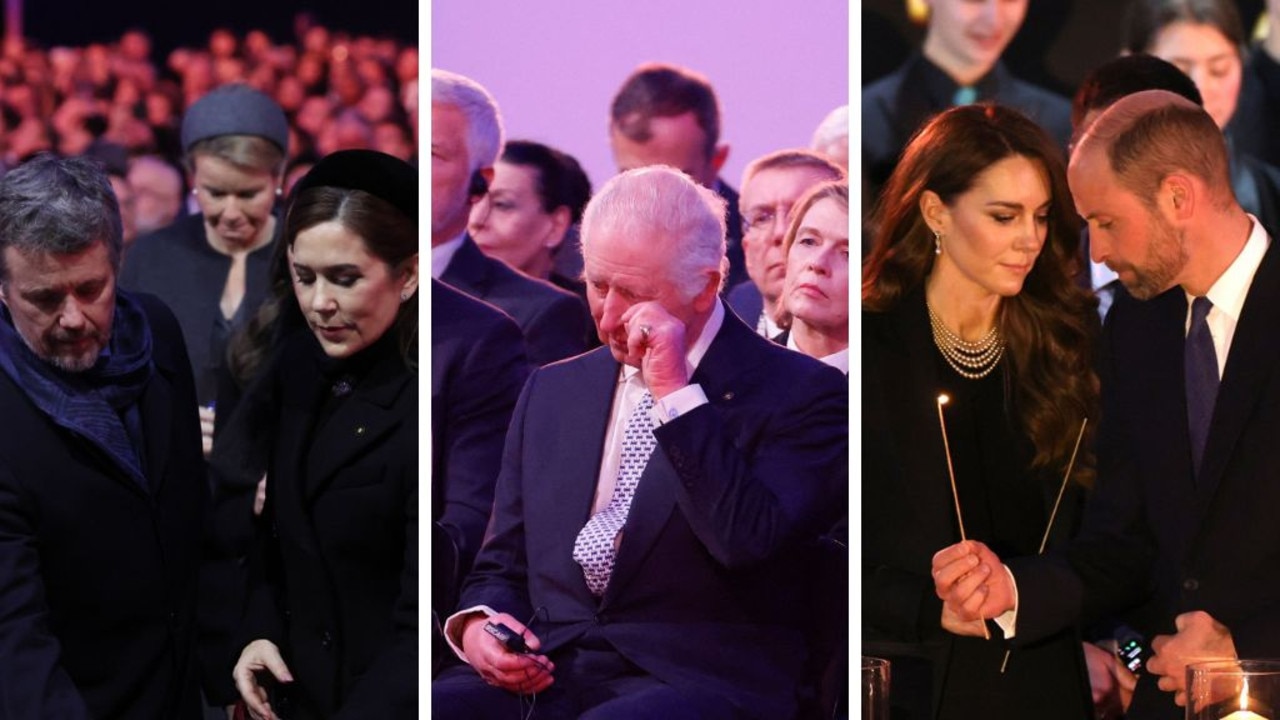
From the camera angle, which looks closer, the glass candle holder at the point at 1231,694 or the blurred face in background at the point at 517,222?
the glass candle holder at the point at 1231,694

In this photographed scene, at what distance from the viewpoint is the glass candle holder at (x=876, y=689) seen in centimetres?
466

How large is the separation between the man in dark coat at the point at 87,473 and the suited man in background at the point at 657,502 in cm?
69

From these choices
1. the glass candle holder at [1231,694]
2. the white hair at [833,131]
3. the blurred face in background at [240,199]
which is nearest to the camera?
the glass candle holder at [1231,694]

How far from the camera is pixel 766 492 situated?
470 centimetres

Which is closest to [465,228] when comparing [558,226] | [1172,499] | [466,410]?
[558,226]

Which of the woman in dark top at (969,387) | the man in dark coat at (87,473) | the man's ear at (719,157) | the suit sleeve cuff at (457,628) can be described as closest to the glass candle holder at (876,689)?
the woman in dark top at (969,387)

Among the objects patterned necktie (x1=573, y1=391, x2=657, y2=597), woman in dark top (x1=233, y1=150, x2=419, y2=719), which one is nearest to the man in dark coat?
woman in dark top (x1=233, y1=150, x2=419, y2=719)

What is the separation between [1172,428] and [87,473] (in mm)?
2531

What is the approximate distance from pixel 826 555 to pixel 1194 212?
118cm

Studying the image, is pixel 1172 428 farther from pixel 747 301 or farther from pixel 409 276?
pixel 409 276

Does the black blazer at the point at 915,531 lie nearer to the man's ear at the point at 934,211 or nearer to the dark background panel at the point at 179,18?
the man's ear at the point at 934,211

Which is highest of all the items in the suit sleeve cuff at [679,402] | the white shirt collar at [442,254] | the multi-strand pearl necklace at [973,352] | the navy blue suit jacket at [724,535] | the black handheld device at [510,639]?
the white shirt collar at [442,254]

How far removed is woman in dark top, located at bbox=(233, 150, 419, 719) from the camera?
4844mm

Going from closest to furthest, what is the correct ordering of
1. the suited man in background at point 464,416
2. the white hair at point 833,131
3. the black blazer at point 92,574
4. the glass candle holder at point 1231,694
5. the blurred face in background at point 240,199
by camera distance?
the glass candle holder at point 1231,694
the black blazer at point 92,574
the white hair at point 833,131
the suited man in background at point 464,416
the blurred face in background at point 240,199
